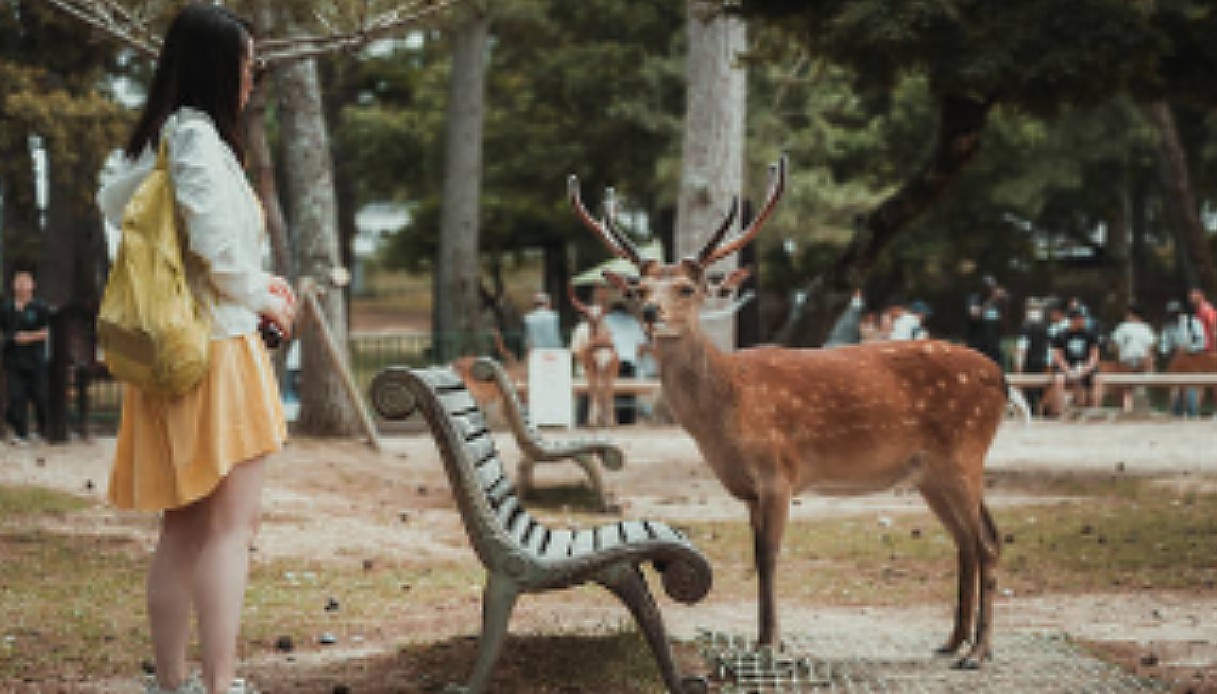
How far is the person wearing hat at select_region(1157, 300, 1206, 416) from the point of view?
20.8 m

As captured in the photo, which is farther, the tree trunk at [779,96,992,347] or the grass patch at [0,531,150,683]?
the tree trunk at [779,96,992,347]

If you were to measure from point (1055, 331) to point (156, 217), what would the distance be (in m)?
18.1

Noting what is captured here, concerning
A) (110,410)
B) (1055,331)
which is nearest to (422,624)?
(110,410)

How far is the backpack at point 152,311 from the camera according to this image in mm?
4488

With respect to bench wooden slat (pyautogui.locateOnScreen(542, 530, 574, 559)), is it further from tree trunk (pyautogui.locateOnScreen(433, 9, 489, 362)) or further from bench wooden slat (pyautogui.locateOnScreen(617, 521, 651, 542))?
tree trunk (pyautogui.locateOnScreen(433, 9, 489, 362))

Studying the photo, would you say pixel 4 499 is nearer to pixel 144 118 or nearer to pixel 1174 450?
pixel 144 118

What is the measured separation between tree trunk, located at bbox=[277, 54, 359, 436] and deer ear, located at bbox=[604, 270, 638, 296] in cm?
913

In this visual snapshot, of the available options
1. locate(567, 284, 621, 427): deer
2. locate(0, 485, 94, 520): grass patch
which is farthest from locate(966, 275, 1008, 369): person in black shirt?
locate(0, 485, 94, 520): grass patch

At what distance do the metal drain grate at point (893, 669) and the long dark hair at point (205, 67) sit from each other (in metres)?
2.64

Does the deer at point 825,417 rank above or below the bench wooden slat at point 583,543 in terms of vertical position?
above

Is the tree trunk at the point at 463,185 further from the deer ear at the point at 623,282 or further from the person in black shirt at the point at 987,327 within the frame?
the deer ear at the point at 623,282

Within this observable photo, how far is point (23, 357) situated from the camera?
14234mm

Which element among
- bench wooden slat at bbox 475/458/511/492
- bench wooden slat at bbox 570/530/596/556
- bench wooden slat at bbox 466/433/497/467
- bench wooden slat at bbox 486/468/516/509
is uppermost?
bench wooden slat at bbox 466/433/497/467

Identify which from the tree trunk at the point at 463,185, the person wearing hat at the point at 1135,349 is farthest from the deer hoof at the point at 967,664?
the tree trunk at the point at 463,185
